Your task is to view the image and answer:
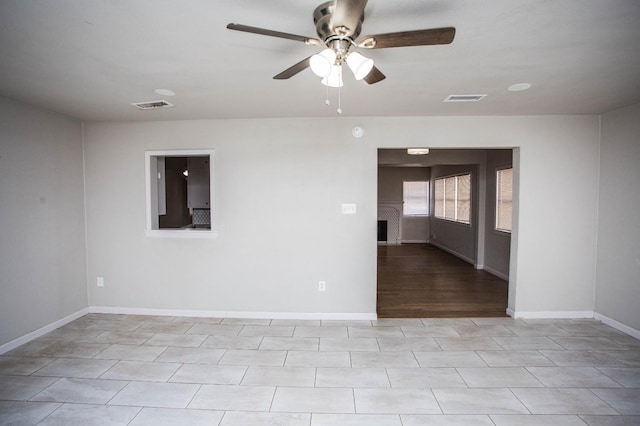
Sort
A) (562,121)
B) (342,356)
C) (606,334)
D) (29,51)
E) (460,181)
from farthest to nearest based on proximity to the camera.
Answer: (460,181)
(562,121)
(606,334)
(342,356)
(29,51)

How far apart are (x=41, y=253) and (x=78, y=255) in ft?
1.57

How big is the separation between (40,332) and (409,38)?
4.30 metres

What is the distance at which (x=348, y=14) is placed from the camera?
134 centimetres

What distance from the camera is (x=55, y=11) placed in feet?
5.20

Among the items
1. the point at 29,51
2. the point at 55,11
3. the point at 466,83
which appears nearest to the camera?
the point at 55,11

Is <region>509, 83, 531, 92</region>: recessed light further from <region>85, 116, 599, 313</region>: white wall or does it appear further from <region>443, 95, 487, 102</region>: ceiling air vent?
<region>85, 116, 599, 313</region>: white wall

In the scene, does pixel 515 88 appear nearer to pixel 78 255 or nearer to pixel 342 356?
pixel 342 356

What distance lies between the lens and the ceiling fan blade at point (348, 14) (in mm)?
1267

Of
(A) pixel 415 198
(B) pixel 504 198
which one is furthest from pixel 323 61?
(A) pixel 415 198

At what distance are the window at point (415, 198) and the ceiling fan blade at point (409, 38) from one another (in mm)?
8536

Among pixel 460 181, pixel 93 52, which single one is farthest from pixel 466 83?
pixel 460 181

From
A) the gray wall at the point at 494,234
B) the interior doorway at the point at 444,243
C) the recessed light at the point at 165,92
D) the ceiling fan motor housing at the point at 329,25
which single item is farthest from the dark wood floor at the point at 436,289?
the recessed light at the point at 165,92

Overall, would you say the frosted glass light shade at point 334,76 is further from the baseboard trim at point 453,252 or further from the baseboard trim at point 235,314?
the baseboard trim at point 453,252

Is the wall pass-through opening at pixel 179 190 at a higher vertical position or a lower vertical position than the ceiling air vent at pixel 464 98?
lower
